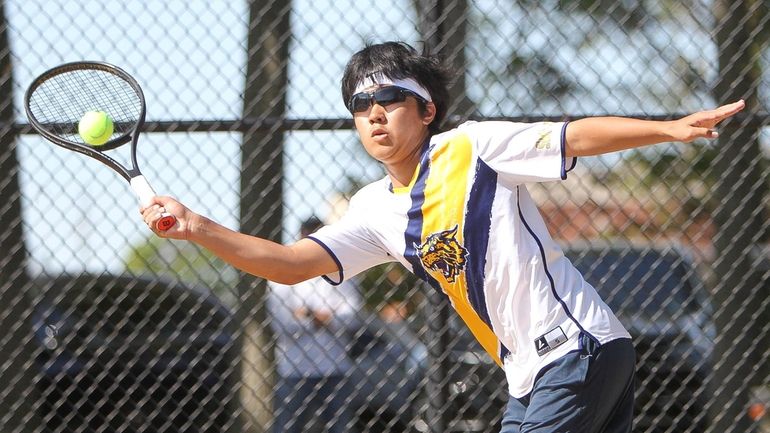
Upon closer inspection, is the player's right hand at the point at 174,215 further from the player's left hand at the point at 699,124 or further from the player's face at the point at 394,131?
the player's left hand at the point at 699,124

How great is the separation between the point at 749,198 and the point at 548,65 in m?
0.96

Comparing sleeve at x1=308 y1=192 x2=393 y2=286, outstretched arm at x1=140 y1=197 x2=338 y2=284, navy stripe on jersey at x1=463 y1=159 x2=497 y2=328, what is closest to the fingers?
outstretched arm at x1=140 y1=197 x2=338 y2=284

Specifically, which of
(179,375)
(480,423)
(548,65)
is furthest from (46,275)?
(548,65)

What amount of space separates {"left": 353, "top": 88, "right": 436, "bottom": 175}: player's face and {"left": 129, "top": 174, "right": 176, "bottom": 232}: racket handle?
1.83 feet

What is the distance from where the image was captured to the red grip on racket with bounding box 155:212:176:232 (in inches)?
103

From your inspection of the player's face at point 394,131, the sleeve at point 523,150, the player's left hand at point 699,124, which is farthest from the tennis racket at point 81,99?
the player's left hand at point 699,124

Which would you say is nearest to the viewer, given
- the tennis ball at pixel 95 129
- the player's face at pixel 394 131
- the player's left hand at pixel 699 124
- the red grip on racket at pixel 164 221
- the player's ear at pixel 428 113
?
the player's left hand at pixel 699 124

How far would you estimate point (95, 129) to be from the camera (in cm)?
310

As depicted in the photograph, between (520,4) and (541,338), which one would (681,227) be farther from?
(541,338)

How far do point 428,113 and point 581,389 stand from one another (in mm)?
822

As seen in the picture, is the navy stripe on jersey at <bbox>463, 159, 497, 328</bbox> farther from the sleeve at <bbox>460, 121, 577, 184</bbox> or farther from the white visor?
the white visor

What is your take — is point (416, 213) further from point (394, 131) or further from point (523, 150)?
point (523, 150)

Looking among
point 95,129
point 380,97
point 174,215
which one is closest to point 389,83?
point 380,97

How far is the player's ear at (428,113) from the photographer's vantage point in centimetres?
297
